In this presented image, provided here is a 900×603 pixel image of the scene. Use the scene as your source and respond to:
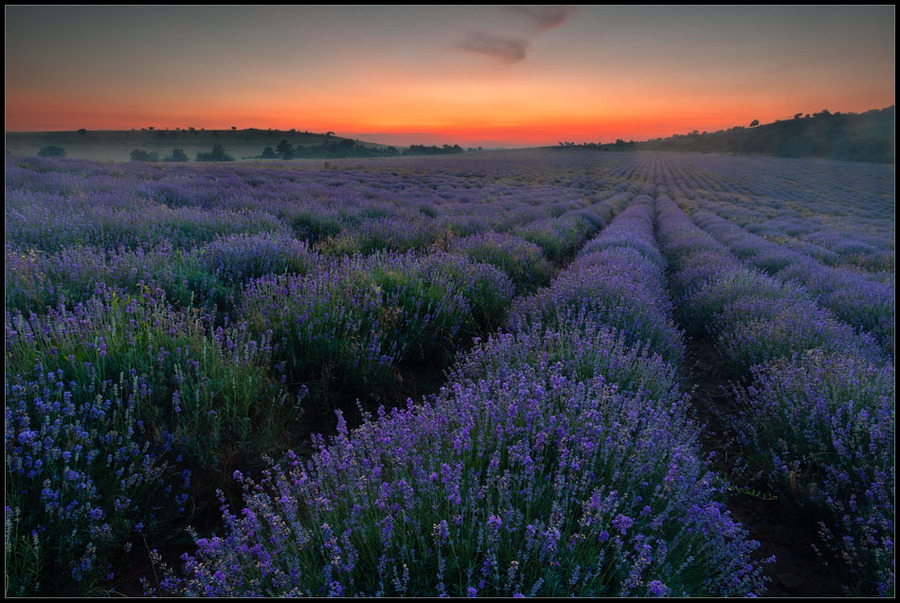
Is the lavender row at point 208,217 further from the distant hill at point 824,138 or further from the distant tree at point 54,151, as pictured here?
the distant hill at point 824,138

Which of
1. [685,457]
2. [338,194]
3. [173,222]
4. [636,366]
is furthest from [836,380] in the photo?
[338,194]

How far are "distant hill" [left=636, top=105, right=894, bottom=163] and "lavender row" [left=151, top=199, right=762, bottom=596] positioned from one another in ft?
268

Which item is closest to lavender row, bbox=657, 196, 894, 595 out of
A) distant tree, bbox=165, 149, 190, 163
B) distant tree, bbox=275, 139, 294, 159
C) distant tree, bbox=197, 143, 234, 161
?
distant tree, bbox=197, 143, 234, 161

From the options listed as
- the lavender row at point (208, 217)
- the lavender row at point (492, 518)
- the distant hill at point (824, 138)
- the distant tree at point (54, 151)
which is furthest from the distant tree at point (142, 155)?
the distant hill at point (824, 138)

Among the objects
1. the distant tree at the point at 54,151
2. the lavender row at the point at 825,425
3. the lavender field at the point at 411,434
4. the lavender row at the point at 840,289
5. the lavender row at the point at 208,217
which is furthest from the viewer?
the distant tree at the point at 54,151

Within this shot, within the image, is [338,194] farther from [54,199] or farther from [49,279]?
[49,279]

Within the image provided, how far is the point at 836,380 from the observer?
9.48 feet

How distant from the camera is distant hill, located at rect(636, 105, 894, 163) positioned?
70.0 metres

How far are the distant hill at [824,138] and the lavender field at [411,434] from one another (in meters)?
79.8

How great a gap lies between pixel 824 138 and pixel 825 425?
109180mm

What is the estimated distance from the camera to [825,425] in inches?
104

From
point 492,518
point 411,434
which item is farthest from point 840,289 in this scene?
point 492,518

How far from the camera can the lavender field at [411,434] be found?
1.51 meters

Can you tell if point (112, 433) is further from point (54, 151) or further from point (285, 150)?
point (285, 150)
